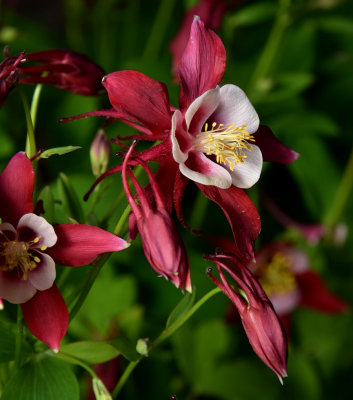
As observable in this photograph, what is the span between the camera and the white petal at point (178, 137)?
1.60ft

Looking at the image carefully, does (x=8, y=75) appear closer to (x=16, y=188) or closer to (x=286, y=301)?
(x=16, y=188)

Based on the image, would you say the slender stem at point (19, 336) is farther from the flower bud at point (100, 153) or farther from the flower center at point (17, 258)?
the flower bud at point (100, 153)

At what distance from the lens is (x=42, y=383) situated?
0.55m

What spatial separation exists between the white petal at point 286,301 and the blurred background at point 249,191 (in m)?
0.07

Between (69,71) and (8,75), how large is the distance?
0.07 meters

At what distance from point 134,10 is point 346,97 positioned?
20.5 inches

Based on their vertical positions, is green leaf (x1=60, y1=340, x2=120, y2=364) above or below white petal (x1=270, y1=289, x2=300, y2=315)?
above

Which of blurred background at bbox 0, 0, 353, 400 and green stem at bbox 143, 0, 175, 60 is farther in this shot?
green stem at bbox 143, 0, 175, 60

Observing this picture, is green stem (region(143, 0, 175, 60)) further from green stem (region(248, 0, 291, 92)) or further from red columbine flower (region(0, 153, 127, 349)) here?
red columbine flower (region(0, 153, 127, 349))

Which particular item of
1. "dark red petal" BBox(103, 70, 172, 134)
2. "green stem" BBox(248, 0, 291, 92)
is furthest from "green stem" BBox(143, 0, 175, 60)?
"dark red petal" BBox(103, 70, 172, 134)

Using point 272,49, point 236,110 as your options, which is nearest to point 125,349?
point 236,110

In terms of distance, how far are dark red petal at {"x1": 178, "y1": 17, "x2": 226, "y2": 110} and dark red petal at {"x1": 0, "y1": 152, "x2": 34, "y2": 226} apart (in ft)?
0.47

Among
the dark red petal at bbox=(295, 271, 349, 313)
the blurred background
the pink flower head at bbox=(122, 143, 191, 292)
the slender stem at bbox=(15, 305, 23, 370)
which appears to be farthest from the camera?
the dark red petal at bbox=(295, 271, 349, 313)

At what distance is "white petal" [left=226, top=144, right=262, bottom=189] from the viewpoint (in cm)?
54
